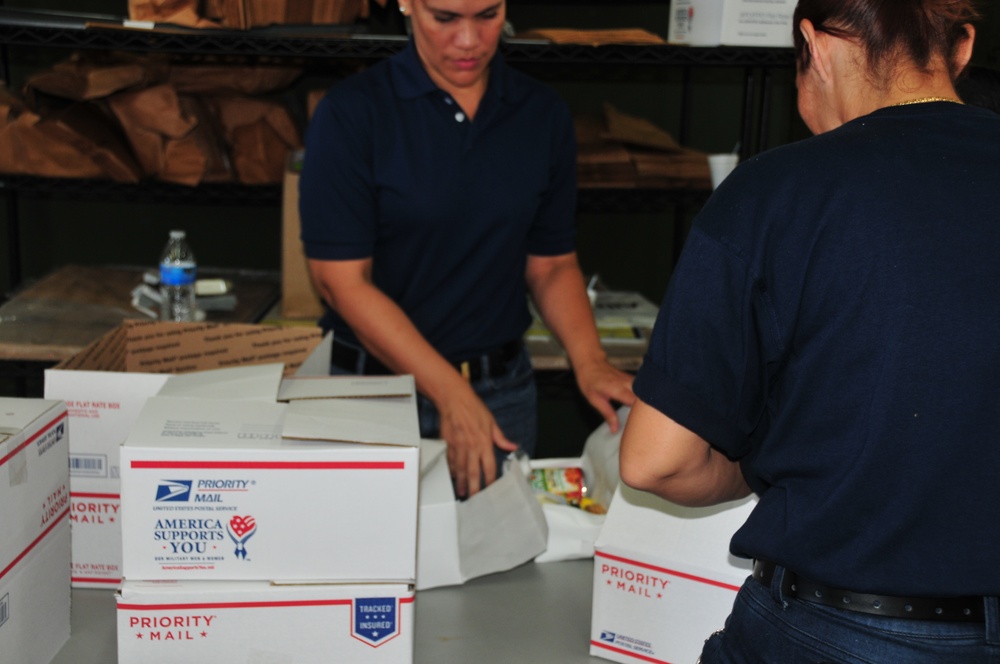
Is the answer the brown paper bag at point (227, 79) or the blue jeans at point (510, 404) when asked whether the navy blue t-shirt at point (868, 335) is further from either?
the brown paper bag at point (227, 79)

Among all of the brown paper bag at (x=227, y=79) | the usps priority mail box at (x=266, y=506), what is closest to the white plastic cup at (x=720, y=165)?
the brown paper bag at (x=227, y=79)

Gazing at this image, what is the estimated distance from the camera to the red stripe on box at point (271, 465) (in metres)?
1.10

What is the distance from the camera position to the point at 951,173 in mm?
834

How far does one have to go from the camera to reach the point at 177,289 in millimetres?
2525

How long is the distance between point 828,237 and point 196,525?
71 cm

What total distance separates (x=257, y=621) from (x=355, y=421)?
243mm

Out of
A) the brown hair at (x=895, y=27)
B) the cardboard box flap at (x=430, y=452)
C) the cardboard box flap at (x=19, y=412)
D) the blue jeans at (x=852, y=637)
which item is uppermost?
the brown hair at (x=895, y=27)

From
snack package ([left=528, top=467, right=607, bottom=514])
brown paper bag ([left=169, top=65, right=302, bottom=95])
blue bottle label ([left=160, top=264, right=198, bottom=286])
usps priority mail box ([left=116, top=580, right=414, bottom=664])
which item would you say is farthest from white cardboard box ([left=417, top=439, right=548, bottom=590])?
brown paper bag ([left=169, top=65, right=302, bottom=95])

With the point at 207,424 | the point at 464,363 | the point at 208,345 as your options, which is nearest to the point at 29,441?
the point at 207,424

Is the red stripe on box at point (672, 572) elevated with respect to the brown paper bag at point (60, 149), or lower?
lower

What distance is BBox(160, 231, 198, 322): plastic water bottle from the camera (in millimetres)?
2428

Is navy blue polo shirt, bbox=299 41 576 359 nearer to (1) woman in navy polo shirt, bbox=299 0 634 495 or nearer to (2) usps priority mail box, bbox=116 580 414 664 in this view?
(1) woman in navy polo shirt, bbox=299 0 634 495

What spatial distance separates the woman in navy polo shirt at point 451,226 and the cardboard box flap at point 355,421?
1.05ft

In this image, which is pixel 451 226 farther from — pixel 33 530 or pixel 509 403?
pixel 33 530
